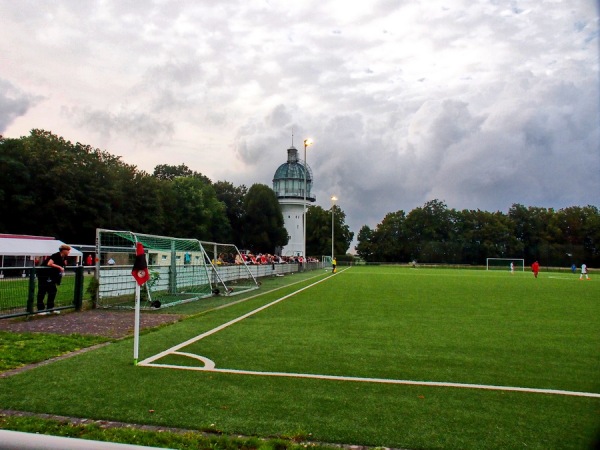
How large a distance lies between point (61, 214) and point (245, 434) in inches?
1895

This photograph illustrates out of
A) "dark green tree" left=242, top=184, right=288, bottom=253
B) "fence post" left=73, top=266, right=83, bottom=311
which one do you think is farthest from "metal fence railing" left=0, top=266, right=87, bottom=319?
"dark green tree" left=242, top=184, right=288, bottom=253

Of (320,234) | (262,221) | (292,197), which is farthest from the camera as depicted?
(320,234)

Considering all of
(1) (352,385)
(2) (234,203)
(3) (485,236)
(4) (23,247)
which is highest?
(2) (234,203)

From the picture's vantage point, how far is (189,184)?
73312mm

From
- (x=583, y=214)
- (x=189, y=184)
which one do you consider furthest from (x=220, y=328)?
(x=583, y=214)

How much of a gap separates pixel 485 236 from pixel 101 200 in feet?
243

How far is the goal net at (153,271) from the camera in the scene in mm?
14852

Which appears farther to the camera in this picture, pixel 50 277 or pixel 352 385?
pixel 50 277

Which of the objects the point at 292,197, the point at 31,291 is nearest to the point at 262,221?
the point at 292,197

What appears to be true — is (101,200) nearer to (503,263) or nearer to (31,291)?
(31,291)

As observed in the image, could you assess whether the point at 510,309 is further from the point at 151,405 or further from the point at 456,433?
the point at 151,405

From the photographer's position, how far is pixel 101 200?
5034cm

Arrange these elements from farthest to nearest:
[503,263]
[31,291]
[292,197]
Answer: [292,197] → [503,263] → [31,291]

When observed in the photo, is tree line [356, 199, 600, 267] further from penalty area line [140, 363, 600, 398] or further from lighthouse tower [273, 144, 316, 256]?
penalty area line [140, 363, 600, 398]
